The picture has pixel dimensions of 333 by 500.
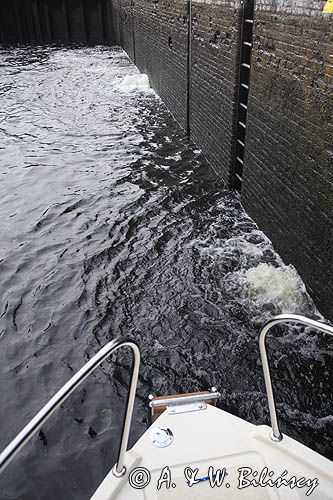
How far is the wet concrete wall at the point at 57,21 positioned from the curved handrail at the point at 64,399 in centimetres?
2671

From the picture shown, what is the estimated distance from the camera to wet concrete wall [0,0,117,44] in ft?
84.7

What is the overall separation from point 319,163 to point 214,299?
2.01m

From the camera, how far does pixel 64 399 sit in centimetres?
205

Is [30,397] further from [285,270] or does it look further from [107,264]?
[285,270]

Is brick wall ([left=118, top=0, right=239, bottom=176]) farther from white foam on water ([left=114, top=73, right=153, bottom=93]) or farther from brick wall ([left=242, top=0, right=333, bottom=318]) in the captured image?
brick wall ([left=242, top=0, right=333, bottom=318])

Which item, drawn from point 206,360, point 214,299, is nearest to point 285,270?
point 214,299

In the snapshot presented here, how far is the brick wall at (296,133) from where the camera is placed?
4793 millimetres

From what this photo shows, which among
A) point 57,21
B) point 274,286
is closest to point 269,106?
point 274,286

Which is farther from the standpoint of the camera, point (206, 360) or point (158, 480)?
point (206, 360)

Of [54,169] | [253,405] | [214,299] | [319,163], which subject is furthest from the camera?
[54,169]

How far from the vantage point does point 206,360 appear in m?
4.62

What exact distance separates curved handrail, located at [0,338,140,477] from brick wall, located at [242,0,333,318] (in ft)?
10.3

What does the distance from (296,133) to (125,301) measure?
2.98m

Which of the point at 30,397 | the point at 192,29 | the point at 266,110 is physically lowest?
the point at 30,397
